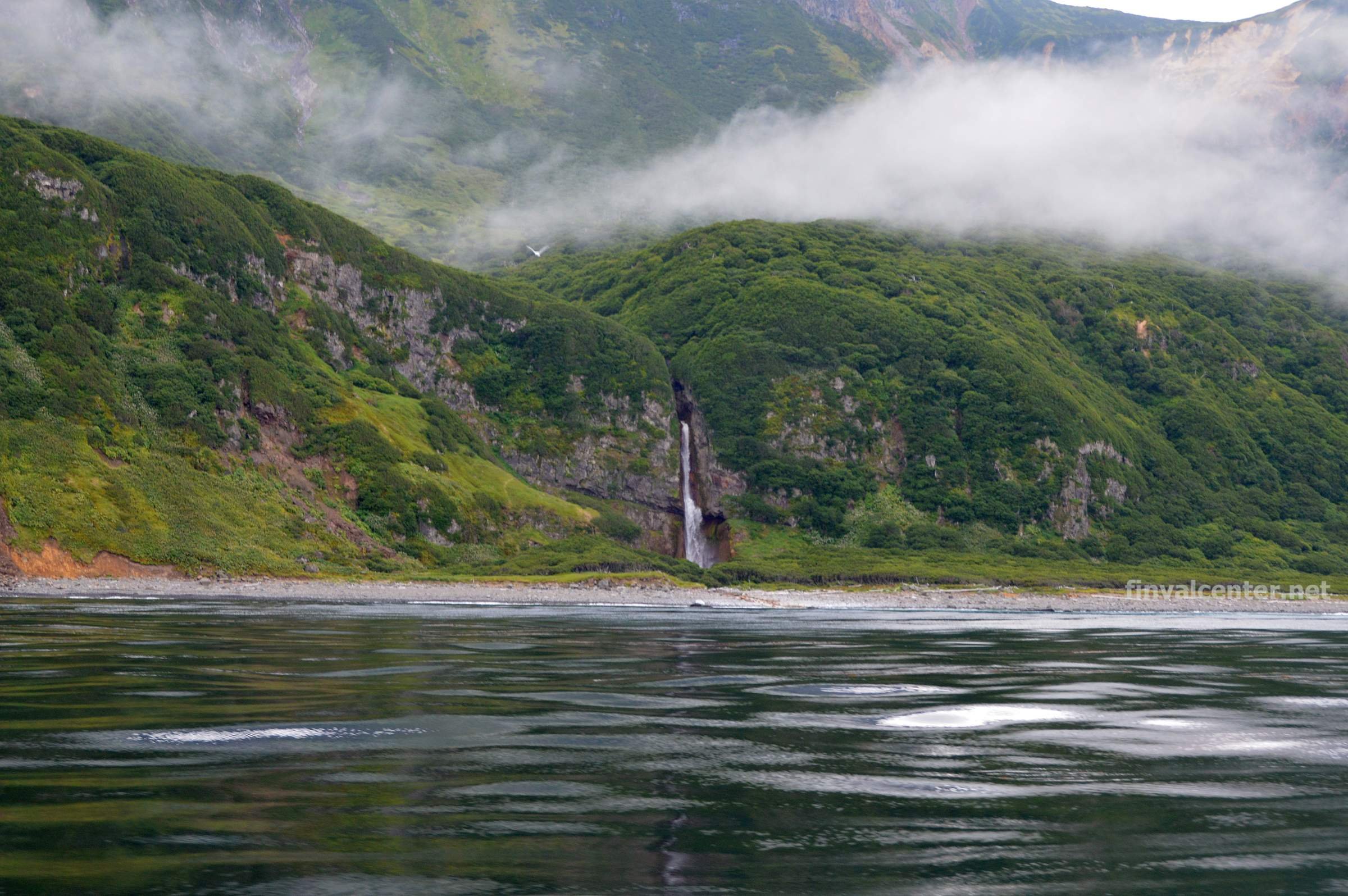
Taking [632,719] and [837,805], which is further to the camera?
[632,719]

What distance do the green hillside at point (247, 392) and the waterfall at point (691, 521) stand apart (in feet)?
24.8

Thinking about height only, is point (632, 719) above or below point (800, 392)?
below

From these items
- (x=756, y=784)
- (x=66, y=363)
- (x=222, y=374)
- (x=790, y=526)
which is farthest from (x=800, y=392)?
(x=756, y=784)

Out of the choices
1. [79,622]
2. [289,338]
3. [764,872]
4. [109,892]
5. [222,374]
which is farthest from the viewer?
[289,338]

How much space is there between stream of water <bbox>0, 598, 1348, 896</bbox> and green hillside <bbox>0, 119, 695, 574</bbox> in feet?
251

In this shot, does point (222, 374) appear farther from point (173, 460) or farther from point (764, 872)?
point (764, 872)

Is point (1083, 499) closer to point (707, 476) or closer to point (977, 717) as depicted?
point (707, 476)

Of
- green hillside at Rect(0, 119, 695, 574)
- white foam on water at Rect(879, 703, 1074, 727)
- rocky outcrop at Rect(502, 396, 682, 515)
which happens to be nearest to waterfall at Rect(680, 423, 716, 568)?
rocky outcrop at Rect(502, 396, 682, 515)

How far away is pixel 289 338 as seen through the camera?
146 metres

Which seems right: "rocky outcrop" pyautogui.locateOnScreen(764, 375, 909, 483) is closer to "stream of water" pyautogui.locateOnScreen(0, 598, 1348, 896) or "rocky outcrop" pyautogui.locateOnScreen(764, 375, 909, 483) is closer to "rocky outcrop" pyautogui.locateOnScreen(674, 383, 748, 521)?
"rocky outcrop" pyautogui.locateOnScreen(674, 383, 748, 521)

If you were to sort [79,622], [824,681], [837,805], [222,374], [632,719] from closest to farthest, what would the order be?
[837,805] → [632,719] → [824,681] → [79,622] → [222,374]

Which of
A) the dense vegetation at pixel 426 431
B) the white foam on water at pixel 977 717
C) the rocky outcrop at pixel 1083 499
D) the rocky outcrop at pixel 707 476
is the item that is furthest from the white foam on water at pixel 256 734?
the rocky outcrop at pixel 1083 499

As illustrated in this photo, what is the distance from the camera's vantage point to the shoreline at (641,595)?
266 feet

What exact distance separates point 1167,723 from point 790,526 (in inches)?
6217
